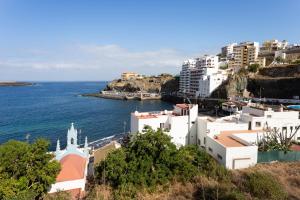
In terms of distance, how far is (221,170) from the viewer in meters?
20.6

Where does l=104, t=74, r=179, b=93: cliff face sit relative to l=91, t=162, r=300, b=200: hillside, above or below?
above

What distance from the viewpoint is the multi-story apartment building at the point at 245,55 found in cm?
11489

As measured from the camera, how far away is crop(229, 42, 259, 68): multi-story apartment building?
115 meters

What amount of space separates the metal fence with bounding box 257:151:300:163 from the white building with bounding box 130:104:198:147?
7.92 metres

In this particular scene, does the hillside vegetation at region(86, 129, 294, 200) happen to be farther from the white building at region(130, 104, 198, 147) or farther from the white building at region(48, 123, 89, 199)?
the white building at region(130, 104, 198, 147)

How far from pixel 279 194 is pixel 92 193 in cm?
1358

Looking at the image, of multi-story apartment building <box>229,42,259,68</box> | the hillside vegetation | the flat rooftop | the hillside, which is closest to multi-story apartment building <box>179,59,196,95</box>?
multi-story apartment building <box>229,42,259,68</box>

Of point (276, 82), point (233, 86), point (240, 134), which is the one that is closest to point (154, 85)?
point (233, 86)

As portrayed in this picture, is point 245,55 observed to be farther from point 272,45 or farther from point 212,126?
point 212,126

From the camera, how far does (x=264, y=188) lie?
17250 millimetres

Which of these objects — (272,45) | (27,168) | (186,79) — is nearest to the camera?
(27,168)

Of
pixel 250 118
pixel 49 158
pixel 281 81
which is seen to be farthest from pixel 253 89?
pixel 49 158

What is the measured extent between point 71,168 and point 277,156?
19850 millimetres

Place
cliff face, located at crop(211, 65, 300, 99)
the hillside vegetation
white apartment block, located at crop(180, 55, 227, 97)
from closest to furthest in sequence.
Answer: the hillside vegetation < cliff face, located at crop(211, 65, 300, 99) < white apartment block, located at crop(180, 55, 227, 97)
